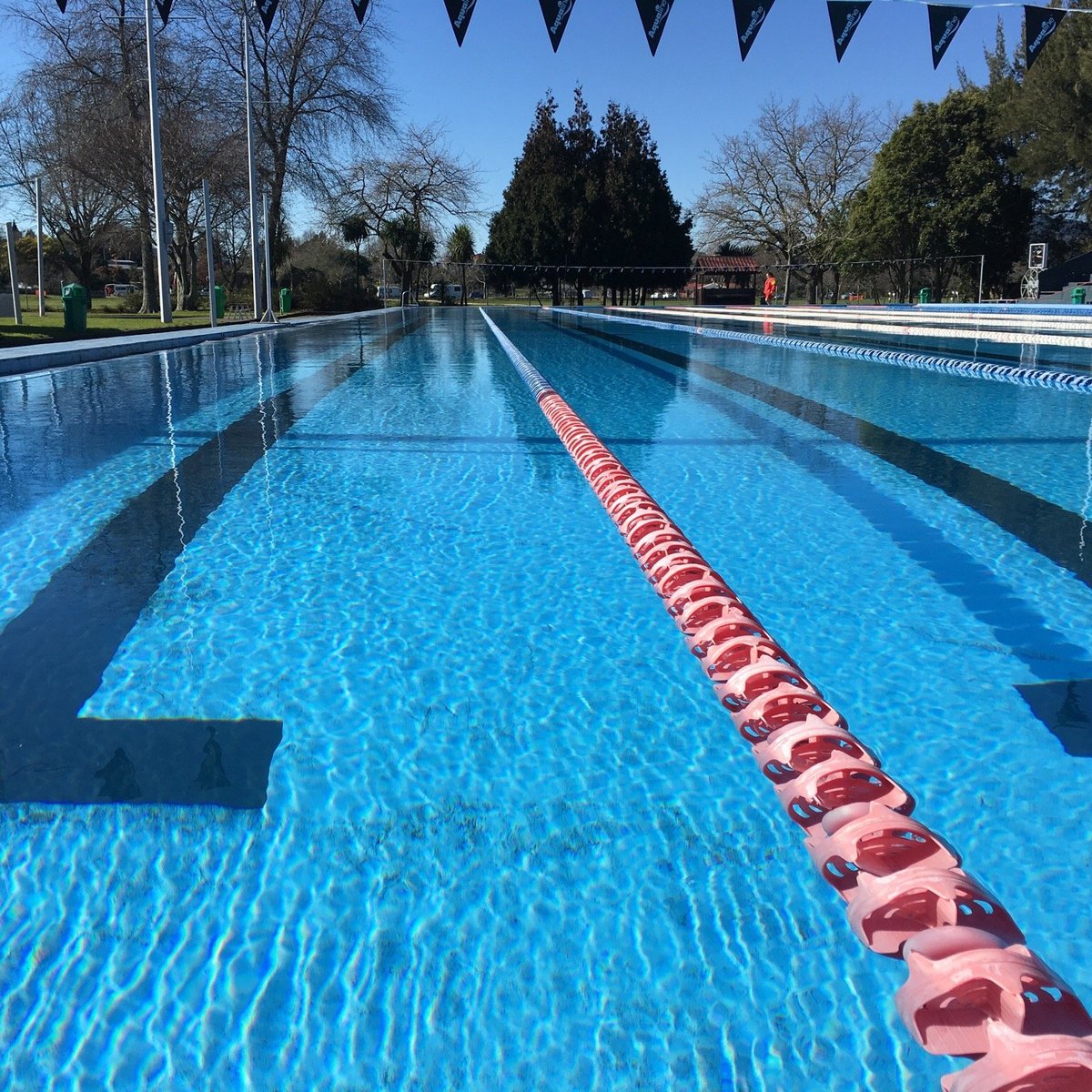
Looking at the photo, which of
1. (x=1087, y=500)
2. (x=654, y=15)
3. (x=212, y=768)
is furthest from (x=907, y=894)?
(x=654, y=15)

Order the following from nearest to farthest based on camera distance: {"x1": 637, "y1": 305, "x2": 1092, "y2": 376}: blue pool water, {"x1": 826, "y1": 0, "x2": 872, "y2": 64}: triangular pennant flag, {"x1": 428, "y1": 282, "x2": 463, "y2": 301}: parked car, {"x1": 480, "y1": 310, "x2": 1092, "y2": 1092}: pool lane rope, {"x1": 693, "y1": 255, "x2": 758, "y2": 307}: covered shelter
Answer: {"x1": 480, "y1": 310, "x2": 1092, "y2": 1092}: pool lane rope
{"x1": 826, "y1": 0, "x2": 872, "y2": 64}: triangular pennant flag
{"x1": 637, "y1": 305, "x2": 1092, "y2": 376}: blue pool water
{"x1": 693, "y1": 255, "x2": 758, "y2": 307}: covered shelter
{"x1": 428, "y1": 282, "x2": 463, "y2": 301}: parked car

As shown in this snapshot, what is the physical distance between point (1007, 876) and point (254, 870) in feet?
5.20

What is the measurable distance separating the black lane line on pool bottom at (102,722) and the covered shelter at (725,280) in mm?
35296

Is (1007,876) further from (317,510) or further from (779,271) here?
(779,271)

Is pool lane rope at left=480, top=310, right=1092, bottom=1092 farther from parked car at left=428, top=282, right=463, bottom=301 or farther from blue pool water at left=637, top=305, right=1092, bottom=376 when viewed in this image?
parked car at left=428, top=282, right=463, bottom=301

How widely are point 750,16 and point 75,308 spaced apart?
11.1m

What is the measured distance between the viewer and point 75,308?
48.9 ft

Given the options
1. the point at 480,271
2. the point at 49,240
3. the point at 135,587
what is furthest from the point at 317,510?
the point at 49,240

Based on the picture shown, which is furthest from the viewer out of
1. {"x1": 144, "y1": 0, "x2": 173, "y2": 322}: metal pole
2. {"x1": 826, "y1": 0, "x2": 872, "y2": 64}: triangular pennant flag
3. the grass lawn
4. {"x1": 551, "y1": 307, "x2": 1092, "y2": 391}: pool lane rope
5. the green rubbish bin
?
{"x1": 144, "y1": 0, "x2": 173, "y2": 322}: metal pole

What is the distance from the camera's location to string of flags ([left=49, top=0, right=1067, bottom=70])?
403 inches

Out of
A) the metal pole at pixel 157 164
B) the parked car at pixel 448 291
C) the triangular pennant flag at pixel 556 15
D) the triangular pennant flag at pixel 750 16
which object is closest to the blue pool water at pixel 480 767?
the triangular pennant flag at pixel 556 15

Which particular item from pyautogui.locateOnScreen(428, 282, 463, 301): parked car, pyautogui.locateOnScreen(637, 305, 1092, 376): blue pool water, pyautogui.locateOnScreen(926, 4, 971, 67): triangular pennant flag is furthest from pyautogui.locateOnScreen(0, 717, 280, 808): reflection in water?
pyautogui.locateOnScreen(428, 282, 463, 301): parked car

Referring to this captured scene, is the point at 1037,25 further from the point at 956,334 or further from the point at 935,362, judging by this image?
the point at 935,362

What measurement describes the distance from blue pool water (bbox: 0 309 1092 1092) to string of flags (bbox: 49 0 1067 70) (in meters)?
7.11
